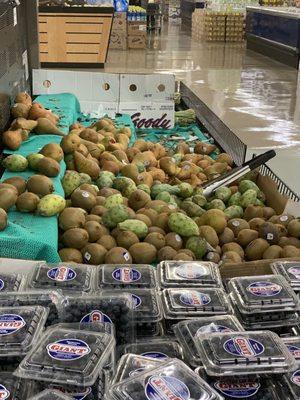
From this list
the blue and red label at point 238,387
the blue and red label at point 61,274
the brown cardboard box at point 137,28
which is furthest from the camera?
the brown cardboard box at point 137,28

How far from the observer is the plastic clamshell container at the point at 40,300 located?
1.51 metres

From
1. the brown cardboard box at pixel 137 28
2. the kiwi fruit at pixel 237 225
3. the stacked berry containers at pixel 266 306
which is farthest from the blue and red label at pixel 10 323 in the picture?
the brown cardboard box at pixel 137 28

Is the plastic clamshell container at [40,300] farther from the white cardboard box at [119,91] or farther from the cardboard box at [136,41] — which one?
the cardboard box at [136,41]

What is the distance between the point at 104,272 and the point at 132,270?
9cm

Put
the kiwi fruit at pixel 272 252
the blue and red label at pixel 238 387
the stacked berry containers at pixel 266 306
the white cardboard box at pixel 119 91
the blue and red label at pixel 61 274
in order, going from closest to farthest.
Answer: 1. the blue and red label at pixel 238 387
2. the stacked berry containers at pixel 266 306
3. the blue and red label at pixel 61 274
4. the kiwi fruit at pixel 272 252
5. the white cardboard box at pixel 119 91

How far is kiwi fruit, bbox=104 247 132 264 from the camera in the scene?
241 cm

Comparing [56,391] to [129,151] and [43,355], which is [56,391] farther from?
[129,151]

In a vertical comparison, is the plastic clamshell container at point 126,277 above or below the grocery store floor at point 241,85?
above

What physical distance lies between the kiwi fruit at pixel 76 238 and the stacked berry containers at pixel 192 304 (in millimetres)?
994

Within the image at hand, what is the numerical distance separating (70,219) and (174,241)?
21.0 inches

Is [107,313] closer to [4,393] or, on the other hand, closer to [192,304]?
[192,304]

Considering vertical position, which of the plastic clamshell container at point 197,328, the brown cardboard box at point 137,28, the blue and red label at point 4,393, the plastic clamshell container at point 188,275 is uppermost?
the brown cardboard box at point 137,28

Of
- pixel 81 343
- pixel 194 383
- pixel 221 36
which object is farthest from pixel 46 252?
pixel 221 36

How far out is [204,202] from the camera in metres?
3.26
